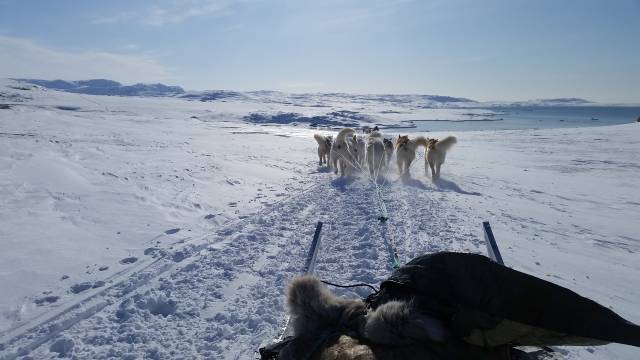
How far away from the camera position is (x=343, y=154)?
11.5 metres

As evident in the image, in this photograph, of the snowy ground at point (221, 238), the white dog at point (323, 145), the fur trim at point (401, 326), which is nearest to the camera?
the fur trim at point (401, 326)

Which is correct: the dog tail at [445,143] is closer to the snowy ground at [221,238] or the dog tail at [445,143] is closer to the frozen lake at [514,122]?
the snowy ground at [221,238]

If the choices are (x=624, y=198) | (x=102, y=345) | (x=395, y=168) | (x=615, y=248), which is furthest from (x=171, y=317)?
(x=395, y=168)

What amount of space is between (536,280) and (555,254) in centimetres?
430

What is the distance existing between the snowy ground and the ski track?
2cm

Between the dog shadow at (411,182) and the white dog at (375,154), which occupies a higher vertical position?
the white dog at (375,154)

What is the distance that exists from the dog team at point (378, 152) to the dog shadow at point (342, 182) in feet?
1.33

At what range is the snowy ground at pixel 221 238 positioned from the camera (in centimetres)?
337

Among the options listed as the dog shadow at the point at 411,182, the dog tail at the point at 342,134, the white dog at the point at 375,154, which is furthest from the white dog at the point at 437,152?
the dog tail at the point at 342,134

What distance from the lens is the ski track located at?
3158mm

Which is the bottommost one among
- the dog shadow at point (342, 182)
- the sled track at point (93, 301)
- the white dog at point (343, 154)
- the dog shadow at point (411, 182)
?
the sled track at point (93, 301)

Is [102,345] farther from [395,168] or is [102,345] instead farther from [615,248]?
[395,168]

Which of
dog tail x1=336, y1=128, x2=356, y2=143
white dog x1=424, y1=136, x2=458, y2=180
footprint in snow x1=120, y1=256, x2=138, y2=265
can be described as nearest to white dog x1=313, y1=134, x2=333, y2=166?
dog tail x1=336, y1=128, x2=356, y2=143

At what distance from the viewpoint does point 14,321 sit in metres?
3.34
